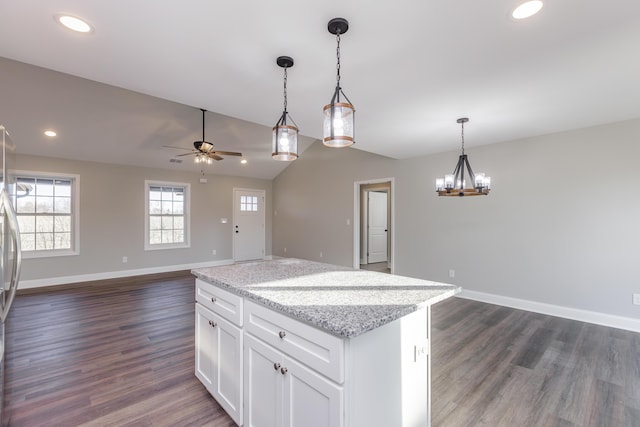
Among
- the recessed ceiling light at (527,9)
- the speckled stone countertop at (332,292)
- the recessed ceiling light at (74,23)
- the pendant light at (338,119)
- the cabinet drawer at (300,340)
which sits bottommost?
the cabinet drawer at (300,340)

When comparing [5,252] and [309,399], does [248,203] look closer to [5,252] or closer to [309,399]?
[5,252]

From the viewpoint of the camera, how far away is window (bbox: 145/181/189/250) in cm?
638

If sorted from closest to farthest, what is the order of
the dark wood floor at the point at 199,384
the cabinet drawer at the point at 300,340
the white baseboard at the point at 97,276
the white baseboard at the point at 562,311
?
the cabinet drawer at the point at 300,340 < the dark wood floor at the point at 199,384 < the white baseboard at the point at 562,311 < the white baseboard at the point at 97,276

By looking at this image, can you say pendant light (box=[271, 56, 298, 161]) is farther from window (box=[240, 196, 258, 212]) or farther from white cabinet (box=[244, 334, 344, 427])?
window (box=[240, 196, 258, 212])

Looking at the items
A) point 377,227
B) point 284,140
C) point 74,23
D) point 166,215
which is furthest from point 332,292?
point 377,227

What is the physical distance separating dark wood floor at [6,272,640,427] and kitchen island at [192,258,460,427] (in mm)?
460

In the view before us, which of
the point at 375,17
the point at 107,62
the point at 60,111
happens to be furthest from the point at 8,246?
the point at 60,111

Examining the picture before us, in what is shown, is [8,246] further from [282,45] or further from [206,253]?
[206,253]

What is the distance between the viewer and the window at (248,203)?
310 inches

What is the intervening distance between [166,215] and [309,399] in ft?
21.1

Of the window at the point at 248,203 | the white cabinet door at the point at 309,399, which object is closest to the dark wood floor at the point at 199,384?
the white cabinet door at the point at 309,399

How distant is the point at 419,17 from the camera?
5.38 ft

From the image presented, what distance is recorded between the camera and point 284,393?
139cm

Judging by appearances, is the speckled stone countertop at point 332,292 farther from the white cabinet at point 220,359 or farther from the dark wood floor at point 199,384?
the dark wood floor at point 199,384
